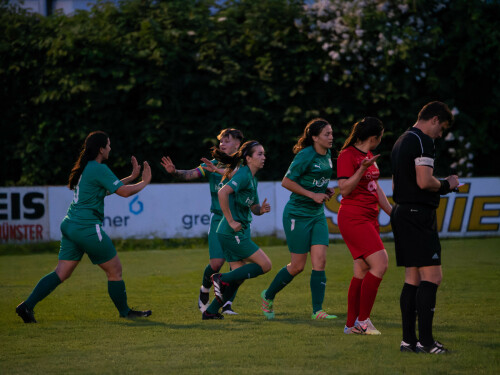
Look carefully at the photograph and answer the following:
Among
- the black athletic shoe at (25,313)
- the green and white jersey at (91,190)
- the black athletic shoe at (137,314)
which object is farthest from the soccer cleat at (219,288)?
the black athletic shoe at (25,313)

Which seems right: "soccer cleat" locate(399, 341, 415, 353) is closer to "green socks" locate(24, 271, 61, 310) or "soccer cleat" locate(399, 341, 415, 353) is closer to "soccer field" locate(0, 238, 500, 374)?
"soccer field" locate(0, 238, 500, 374)

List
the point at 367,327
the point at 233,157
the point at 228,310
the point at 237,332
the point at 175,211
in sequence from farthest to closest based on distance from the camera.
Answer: the point at 175,211
the point at 228,310
the point at 233,157
the point at 237,332
the point at 367,327

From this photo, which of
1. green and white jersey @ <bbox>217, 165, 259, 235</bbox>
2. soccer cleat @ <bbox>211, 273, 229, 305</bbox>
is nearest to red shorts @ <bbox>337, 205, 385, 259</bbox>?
green and white jersey @ <bbox>217, 165, 259, 235</bbox>

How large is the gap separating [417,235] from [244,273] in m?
2.44

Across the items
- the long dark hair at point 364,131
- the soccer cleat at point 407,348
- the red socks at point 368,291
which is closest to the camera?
the soccer cleat at point 407,348

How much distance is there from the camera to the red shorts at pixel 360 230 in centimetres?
679

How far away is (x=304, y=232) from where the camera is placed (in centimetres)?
788

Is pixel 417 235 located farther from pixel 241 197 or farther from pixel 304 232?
pixel 241 197

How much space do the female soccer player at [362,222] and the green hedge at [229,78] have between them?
39.3 ft

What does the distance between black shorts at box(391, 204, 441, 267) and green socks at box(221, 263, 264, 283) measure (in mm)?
2209

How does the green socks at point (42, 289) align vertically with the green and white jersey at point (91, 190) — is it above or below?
below

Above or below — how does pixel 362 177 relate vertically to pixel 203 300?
above

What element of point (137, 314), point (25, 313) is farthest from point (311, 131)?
point (25, 313)

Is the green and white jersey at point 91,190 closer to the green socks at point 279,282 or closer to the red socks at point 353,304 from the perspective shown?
the green socks at point 279,282
